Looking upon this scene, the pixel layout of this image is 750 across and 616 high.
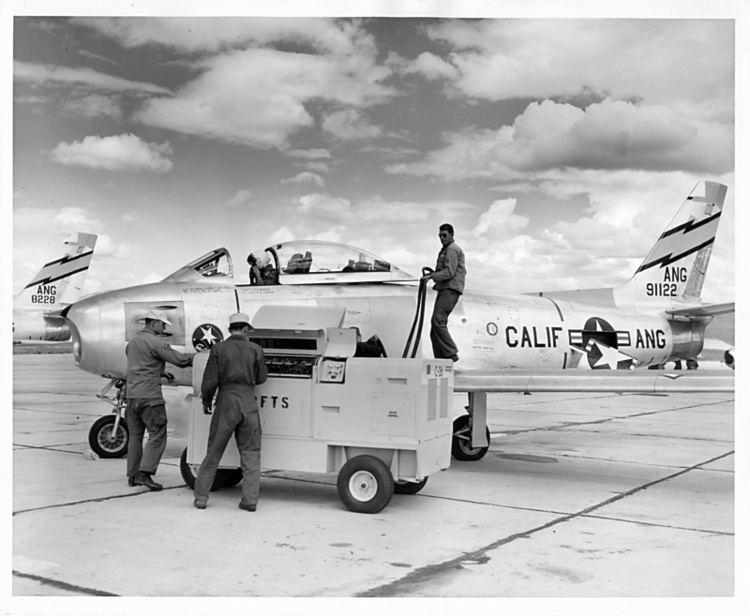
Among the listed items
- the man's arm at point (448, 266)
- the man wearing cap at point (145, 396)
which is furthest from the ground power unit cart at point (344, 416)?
the man's arm at point (448, 266)

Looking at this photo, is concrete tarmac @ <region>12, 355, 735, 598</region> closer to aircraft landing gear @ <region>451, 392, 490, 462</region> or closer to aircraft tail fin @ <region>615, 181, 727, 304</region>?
aircraft landing gear @ <region>451, 392, 490, 462</region>

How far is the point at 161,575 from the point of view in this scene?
4555 mm

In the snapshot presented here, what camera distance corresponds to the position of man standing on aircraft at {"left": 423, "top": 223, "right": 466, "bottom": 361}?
8.27 m

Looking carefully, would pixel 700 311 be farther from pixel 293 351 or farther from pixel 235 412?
pixel 235 412

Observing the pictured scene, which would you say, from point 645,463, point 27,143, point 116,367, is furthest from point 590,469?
point 27,143

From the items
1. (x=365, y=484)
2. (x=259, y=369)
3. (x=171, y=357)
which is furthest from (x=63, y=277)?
(x=365, y=484)

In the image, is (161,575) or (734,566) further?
(734,566)

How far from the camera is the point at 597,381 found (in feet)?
25.8

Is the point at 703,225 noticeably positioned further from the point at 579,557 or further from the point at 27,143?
the point at 27,143

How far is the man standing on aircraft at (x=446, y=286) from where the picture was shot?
8273mm

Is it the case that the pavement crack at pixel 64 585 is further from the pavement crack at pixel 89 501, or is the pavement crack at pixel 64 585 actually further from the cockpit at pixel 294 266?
the cockpit at pixel 294 266

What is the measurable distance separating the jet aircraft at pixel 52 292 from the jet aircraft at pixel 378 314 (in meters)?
15.8

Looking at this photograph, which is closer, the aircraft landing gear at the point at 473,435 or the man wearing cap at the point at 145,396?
the man wearing cap at the point at 145,396

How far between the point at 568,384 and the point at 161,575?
479cm
